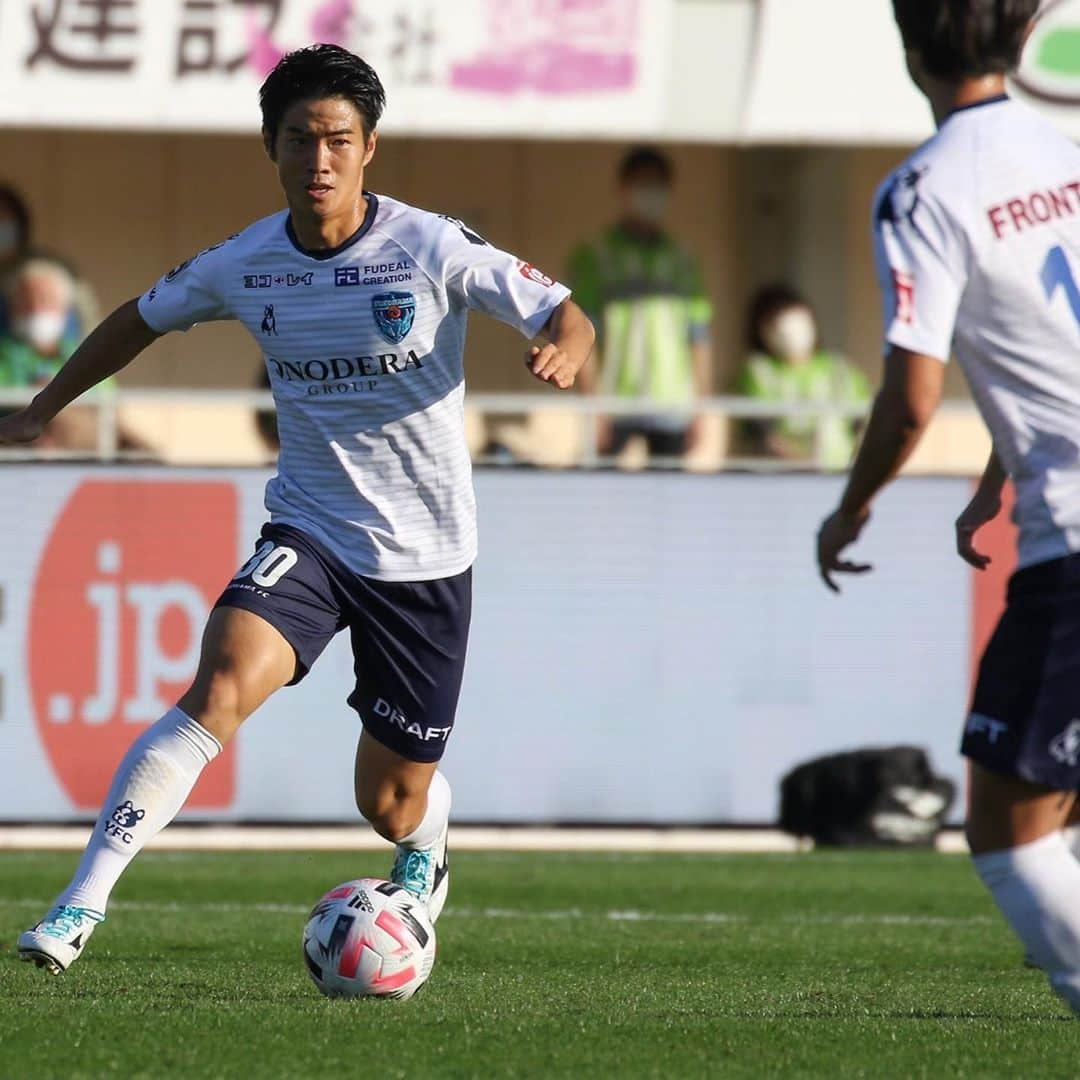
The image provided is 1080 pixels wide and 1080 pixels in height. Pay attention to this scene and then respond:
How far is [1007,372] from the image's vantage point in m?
4.61

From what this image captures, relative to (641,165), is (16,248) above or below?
below

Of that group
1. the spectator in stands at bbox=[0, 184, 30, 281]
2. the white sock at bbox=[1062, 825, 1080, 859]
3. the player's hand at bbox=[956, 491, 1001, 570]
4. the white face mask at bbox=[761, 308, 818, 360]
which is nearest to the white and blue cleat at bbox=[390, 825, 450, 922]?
the player's hand at bbox=[956, 491, 1001, 570]

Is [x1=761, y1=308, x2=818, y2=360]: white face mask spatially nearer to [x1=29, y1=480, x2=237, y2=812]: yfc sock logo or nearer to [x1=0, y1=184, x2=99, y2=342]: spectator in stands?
[x1=29, y1=480, x2=237, y2=812]: yfc sock logo

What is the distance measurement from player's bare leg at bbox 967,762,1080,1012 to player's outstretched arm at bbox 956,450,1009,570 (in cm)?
88

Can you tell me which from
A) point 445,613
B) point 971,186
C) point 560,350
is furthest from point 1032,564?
point 445,613

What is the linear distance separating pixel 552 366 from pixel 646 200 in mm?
7893

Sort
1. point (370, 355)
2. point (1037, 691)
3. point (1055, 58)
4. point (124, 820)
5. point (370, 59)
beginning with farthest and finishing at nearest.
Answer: point (1055, 58)
point (370, 59)
point (370, 355)
point (124, 820)
point (1037, 691)

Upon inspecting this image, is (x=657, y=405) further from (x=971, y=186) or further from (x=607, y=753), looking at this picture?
(x=971, y=186)

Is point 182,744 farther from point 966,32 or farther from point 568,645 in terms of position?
point 568,645

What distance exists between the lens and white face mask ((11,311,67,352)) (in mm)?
13172

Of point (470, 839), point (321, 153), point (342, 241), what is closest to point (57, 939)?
point (342, 241)

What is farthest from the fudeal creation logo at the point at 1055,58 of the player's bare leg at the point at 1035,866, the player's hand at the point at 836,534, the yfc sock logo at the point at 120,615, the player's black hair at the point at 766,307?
the player's bare leg at the point at 1035,866

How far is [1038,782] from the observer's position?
4477 millimetres

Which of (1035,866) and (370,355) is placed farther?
(370,355)
